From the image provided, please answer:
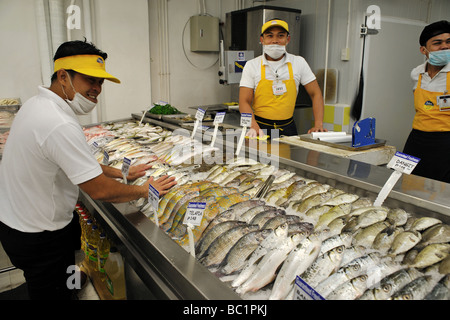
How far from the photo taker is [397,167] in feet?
6.37

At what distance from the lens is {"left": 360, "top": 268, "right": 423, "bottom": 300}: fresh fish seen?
1.30m

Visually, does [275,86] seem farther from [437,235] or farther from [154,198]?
[437,235]

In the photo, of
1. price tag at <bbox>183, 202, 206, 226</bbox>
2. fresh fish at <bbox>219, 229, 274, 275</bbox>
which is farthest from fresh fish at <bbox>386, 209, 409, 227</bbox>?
price tag at <bbox>183, 202, 206, 226</bbox>

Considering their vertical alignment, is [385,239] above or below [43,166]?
below

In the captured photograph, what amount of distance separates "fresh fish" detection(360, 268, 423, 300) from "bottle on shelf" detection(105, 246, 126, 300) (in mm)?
1942

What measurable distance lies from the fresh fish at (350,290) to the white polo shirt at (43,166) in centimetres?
137

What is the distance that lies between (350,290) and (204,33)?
23.8ft

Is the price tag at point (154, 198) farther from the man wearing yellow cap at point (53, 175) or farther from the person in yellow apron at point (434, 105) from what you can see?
the person in yellow apron at point (434, 105)

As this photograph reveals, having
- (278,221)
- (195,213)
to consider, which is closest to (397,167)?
(278,221)

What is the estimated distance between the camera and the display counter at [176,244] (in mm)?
1512

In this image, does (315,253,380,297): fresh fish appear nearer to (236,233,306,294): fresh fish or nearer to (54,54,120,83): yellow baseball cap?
(236,233,306,294): fresh fish

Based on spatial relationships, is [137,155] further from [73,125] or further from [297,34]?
[297,34]

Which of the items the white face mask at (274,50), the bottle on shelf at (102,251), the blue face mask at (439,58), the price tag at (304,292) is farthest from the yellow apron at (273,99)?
the price tag at (304,292)
